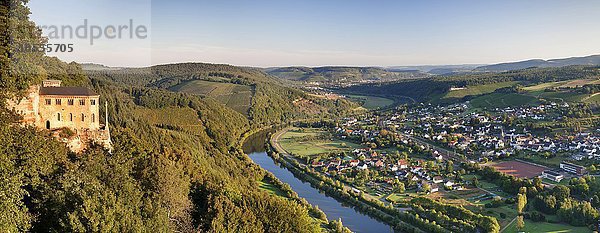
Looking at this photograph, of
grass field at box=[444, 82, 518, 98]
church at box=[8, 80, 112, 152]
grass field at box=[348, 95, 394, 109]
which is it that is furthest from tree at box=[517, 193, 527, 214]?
grass field at box=[348, 95, 394, 109]

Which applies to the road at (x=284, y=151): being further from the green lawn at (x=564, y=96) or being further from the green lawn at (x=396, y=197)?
the green lawn at (x=564, y=96)

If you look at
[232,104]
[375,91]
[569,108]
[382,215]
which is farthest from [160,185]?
[375,91]

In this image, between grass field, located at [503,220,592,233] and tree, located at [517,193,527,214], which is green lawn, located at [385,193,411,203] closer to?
tree, located at [517,193,527,214]

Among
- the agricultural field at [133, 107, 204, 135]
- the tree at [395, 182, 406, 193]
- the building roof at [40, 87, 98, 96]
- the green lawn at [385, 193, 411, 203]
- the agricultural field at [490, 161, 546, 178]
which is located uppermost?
the building roof at [40, 87, 98, 96]

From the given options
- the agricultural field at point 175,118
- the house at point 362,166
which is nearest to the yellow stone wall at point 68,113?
the house at point 362,166

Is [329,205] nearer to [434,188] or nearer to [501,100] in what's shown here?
[434,188]

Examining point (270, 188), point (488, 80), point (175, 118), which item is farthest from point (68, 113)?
point (488, 80)
